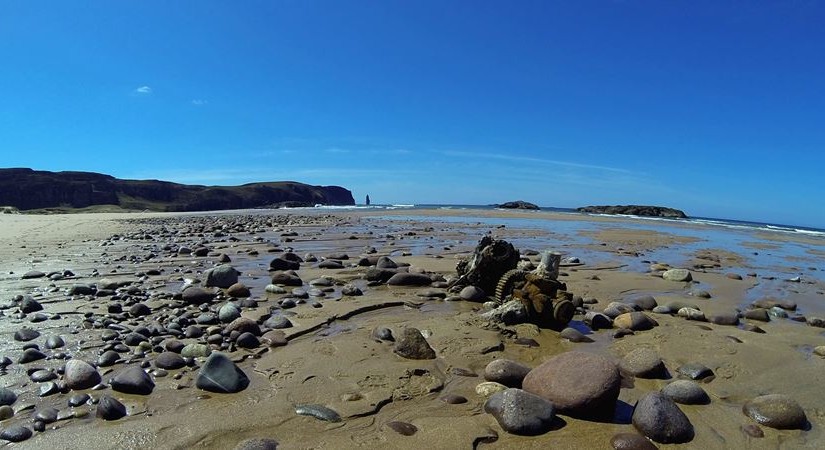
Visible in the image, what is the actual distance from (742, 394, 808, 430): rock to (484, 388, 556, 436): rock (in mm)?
1578

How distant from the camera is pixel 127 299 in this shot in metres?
6.37

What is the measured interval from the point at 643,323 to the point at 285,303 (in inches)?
191

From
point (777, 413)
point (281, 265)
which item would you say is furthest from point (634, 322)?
point (281, 265)

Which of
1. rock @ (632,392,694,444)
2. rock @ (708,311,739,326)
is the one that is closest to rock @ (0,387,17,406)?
rock @ (632,392,694,444)

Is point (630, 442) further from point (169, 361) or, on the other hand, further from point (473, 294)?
point (473, 294)

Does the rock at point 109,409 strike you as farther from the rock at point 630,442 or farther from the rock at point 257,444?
the rock at point 630,442

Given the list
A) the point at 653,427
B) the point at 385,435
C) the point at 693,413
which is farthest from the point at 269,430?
the point at 693,413

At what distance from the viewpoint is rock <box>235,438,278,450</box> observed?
2.66 meters

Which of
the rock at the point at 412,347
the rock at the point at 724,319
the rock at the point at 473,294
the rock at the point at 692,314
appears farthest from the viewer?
the rock at the point at 473,294

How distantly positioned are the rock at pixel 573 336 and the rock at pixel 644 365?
0.79 metres

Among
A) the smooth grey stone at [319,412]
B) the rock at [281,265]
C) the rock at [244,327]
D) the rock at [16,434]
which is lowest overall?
the smooth grey stone at [319,412]

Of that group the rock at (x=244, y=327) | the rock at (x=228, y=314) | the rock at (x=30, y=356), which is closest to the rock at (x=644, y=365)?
the rock at (x=244, y=327)

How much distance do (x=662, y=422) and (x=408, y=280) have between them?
17.8ft

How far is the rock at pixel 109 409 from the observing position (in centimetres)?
301
